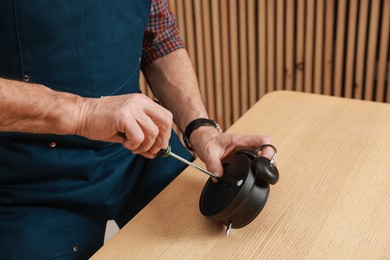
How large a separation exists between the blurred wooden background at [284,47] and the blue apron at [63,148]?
1.27 meters

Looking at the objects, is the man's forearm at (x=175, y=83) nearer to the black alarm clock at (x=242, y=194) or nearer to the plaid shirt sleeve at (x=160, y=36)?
the plaid shirt sleeve at (x=160, y=36)

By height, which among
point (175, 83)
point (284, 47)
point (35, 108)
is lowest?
point (284, 47)

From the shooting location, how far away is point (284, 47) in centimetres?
254

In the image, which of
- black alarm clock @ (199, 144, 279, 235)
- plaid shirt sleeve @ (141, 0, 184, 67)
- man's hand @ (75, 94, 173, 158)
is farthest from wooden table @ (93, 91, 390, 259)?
plaid shirt sleeve @ (141, 0, 184, 67)

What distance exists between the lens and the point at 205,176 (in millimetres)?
1146

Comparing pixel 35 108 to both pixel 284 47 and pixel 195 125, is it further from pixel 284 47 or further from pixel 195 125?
pixel 284 47

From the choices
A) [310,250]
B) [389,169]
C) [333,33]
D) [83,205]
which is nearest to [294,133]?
[389,169]

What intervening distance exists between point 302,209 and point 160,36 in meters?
0.75

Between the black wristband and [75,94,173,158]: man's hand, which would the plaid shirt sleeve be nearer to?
the black wristband

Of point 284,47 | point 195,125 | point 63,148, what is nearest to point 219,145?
point 195,125

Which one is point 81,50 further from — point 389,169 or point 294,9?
point 294,9

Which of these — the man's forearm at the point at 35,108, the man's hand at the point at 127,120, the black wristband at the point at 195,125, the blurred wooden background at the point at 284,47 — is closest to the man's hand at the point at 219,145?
the black wristband at the point at 195,125

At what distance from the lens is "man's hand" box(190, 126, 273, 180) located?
108 centimetres

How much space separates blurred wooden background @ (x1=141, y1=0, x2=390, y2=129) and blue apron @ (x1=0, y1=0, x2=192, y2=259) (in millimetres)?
1272
